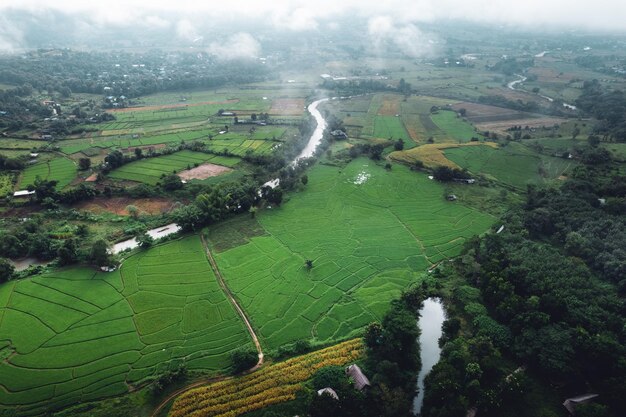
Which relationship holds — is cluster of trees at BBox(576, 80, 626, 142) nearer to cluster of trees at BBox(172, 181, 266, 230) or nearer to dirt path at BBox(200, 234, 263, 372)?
cluster of trees at BBox(172, 181, 266, 230)

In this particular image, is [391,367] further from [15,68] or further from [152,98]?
[15,68]

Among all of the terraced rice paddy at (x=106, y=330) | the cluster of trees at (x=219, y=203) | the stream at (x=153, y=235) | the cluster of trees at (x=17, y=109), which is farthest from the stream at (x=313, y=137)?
the cluster of trees at (x=17, y=109)

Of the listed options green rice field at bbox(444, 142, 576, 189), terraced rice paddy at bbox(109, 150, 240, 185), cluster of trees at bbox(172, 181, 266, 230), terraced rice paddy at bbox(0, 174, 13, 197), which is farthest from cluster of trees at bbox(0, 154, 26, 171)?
green rice field at bbox(444, 142, 576, 189)

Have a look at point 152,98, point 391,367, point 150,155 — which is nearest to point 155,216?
point 150,155

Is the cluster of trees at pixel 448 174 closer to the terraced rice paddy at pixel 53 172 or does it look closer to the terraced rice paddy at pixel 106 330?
the terraced rice paddy at pixel 106 330

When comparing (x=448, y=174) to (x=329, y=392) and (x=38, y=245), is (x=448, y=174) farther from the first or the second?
(x=38, y=245)

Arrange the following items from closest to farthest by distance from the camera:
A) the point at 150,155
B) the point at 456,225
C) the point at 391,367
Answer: the point at 391,367 → the point at 456,225 → the point at 150,155

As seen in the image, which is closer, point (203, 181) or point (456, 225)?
point (456, 225)
